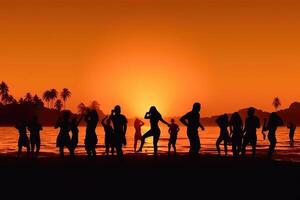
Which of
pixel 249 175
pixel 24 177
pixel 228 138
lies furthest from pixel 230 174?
pixel 228 138

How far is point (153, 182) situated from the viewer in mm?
14688

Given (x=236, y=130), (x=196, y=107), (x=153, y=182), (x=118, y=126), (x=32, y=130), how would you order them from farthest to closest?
(x=32, y=130)
(x=236, y=130)
(x=118, y=126)
(x=196, y=107)
(x=153, y=182)

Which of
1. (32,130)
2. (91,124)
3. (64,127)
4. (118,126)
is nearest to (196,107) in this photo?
(118,126)

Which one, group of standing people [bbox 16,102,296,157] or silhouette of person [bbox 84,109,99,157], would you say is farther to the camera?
silhouette of person [bbox 84,109,99,157]

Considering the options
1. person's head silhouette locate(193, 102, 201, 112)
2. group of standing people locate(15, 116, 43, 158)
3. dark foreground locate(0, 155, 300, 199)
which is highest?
person's head silhouette locate(193, 102, 201, 112)

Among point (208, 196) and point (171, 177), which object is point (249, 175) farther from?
point (208, 196)

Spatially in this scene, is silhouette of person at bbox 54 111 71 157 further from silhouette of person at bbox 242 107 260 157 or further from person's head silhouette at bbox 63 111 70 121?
silhouette of person at bbox 242 107 260 157

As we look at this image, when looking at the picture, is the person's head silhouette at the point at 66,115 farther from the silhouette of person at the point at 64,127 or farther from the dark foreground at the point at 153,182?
the dark foreground at the point at 153,182

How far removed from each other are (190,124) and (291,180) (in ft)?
20.2

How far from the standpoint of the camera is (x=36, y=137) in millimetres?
25875

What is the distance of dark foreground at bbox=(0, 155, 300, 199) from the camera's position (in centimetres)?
1246

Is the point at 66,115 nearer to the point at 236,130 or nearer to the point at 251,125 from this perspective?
the point at 236,130

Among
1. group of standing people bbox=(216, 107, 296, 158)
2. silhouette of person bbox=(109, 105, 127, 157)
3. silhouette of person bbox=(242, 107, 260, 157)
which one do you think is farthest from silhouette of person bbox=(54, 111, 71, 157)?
silhouette of person bbox=(242, 107, 260, 157)

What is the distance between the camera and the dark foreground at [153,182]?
40.9ft
